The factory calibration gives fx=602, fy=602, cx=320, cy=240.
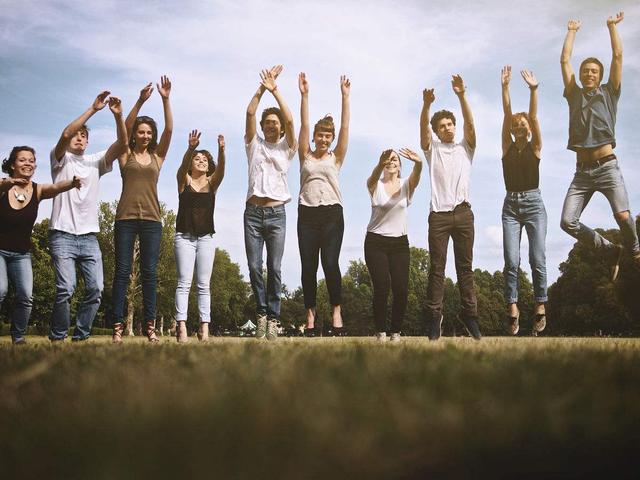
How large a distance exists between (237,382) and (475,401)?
86cm

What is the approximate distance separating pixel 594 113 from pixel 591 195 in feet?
3.78

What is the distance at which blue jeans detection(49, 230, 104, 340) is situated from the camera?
7398 millimetres

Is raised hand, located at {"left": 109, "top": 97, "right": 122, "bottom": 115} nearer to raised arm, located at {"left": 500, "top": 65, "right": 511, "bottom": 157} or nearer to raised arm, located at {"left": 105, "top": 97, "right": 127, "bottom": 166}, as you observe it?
raised arm, located at {"left": 105, "top": 97, "right": 127, "bottom": 166}

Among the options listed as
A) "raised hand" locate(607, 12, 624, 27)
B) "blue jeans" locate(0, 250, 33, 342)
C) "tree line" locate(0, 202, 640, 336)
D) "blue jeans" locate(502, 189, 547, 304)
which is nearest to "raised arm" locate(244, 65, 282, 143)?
"blue jeans" locate(0, 250, 33, 342)

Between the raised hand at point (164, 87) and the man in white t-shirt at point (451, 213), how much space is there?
330 cm

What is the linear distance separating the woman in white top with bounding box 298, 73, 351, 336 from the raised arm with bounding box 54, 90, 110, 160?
8.22 ft

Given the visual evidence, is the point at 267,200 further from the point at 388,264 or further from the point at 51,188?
the point at 51,188

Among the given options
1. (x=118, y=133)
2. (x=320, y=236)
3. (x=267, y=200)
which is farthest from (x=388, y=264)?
(x=118, y=133)

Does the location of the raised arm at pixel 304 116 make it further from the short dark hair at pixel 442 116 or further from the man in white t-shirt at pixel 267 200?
the short dark hair at pixel 442 116

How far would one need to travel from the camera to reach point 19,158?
7293 millimetres

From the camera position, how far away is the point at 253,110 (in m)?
7.92

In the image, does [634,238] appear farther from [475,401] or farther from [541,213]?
[475,401]

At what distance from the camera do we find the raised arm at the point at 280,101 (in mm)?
7855

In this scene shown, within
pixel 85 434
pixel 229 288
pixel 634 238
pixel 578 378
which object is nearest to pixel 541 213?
pixel 634 238
